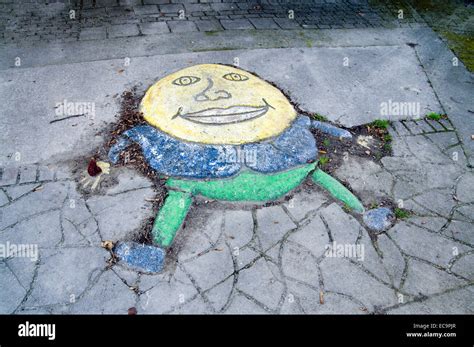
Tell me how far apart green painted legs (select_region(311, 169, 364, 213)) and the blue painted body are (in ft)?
0.67

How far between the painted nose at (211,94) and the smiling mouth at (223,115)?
0.64 ft

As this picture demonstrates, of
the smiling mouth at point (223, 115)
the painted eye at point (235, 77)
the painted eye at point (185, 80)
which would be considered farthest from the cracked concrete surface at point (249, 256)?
the painted eye at point (235, 77)

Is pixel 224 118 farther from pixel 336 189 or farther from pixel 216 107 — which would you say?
pixel 336 189

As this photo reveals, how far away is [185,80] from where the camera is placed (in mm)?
4484

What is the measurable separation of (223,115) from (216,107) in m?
0.13

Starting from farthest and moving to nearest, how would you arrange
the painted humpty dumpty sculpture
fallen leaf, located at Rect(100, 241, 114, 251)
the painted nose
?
the painted nose → the painted humpty dumpty sculpture → fallen leaf, located at Rect(100, 241, 114, 251)

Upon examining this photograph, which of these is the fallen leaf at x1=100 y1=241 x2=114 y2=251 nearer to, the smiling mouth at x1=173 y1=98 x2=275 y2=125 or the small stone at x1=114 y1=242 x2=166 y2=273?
the small stone at x1=114 y1=242 x2=166 y2=273

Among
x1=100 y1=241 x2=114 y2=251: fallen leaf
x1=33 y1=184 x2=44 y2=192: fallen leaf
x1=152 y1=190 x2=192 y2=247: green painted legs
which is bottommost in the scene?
x1=33 y1=184 x2=44 y2=192: fallen leaf

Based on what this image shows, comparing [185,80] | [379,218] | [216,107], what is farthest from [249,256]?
[185,80]

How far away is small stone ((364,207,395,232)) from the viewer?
3.40 meters

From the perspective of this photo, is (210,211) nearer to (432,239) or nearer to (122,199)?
(122,199)

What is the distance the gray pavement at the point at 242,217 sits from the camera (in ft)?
9.46

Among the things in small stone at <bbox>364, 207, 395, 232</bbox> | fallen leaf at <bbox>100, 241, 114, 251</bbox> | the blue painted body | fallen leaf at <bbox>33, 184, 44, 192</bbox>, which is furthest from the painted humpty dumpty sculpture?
fallen leaf at <bbox>33, 184, 44, 192</bbox>

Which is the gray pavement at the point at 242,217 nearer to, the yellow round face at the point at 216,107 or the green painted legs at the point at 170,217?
the green painted legs at the point at 170,217
